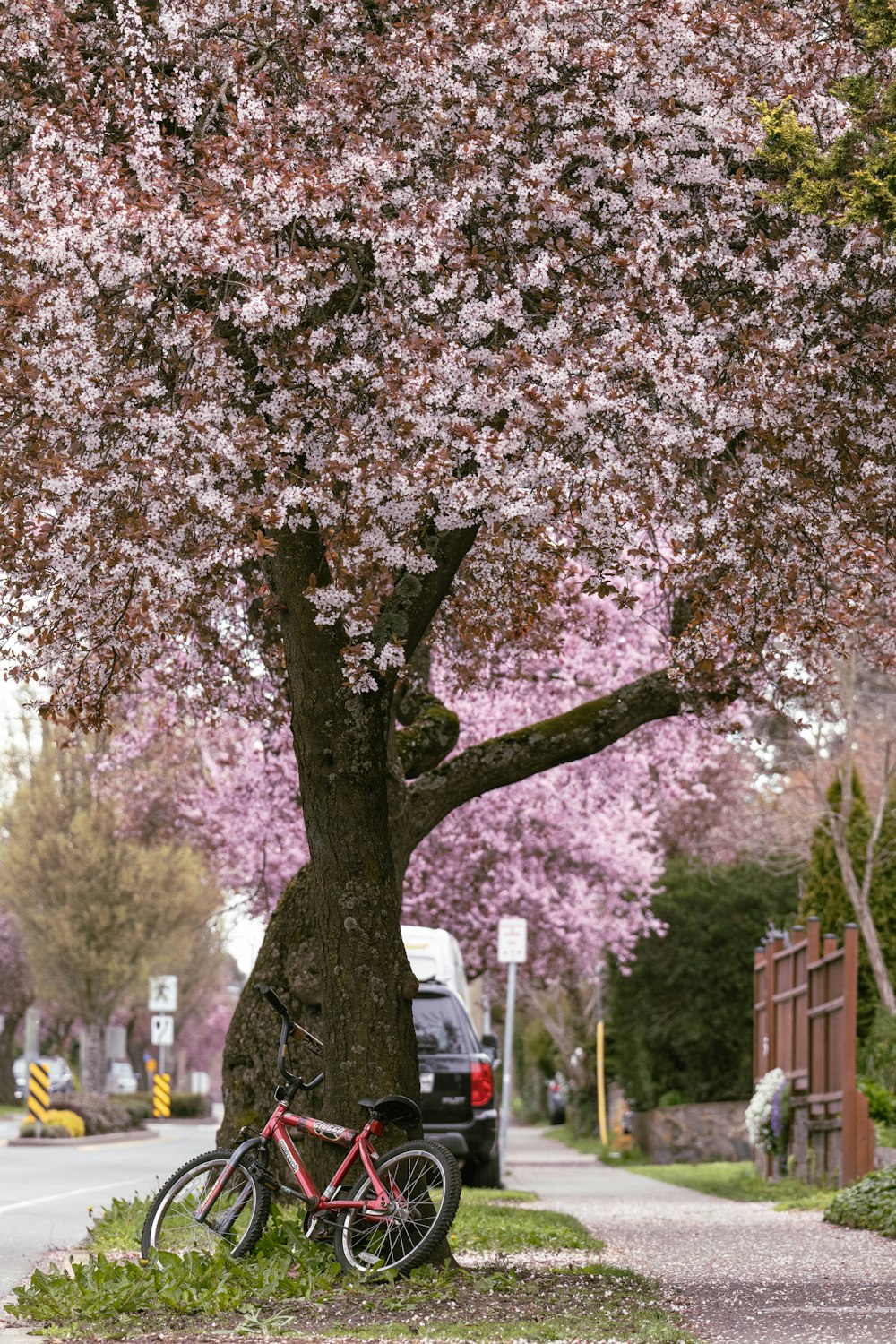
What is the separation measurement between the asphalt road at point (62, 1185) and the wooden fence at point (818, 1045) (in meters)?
5.92

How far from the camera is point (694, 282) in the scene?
8.92m

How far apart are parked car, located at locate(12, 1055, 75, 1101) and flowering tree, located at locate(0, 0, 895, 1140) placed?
47.0m

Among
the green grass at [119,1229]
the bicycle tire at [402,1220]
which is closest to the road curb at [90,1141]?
the green grass at [119,1229]

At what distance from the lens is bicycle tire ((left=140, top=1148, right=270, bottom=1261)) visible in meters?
8.23

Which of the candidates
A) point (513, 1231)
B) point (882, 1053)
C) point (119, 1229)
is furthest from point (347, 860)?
point (882, 1053)

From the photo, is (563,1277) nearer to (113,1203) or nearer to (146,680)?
(113,1203)

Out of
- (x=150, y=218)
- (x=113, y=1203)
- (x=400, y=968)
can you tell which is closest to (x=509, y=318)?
(x=150, y=218)

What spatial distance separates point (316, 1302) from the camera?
7.41m

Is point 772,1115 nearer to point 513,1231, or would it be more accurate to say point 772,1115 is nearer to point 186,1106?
point 513,1231

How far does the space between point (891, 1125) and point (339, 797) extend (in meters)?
9.23

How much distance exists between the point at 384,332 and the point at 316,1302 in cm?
419

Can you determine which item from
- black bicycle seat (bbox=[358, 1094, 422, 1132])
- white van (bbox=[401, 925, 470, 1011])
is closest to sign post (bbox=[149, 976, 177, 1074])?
white van (bbox=[401, 925, 470, 1011])

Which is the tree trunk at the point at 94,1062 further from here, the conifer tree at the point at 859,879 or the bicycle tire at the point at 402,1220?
the bicycle tire at the point at 402,1220

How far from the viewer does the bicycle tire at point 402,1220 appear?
782 centimetres
